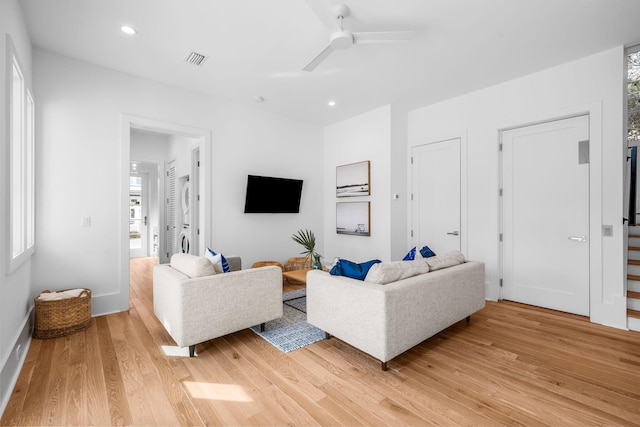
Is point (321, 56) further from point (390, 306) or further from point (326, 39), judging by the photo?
point (390, 306)

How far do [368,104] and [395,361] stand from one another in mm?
3616

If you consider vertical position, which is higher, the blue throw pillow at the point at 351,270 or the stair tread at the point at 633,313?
the blue throw pillow at the point at 351,270

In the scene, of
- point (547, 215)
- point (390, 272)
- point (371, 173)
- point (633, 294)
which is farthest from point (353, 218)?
point (633, 294)

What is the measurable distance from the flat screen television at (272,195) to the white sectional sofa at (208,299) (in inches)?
76.3

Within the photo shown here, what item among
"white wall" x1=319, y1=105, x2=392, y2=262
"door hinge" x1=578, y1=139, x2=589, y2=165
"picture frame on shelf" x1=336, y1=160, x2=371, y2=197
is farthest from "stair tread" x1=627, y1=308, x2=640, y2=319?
"picture frame on shelf" x1=336, y1=160, x2=371, y2=197

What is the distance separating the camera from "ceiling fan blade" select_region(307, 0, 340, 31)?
209cm

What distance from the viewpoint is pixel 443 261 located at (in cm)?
287

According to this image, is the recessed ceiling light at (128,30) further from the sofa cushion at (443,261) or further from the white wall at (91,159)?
the sofa cushion at (443,261)

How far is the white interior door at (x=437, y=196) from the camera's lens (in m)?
4.32

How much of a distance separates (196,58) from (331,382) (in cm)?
334

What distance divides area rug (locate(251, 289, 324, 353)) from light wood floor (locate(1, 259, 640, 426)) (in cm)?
10

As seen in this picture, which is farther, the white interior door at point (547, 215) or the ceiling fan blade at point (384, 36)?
the white interior door at point (547, 215)

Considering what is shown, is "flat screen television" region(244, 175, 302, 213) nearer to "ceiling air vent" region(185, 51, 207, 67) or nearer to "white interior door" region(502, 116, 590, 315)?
"ceiling air vent" region(185, 51, 207, 67)

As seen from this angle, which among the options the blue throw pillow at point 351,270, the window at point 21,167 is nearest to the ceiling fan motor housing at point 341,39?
the blue throw pillow at point 351,270
